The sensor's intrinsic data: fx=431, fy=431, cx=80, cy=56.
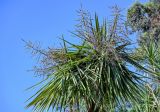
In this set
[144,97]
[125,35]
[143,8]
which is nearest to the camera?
[125,35]

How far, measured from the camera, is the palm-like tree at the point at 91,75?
5207mm

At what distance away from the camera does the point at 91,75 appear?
17.3 ft

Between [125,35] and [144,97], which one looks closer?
[125,35]

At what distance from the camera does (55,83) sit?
5336 mm

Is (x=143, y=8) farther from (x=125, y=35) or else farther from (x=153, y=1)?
(x=125, y=35)

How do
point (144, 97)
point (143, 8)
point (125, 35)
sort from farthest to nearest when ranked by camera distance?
point (143, 8) < point (144, 97) < point (125, 35)

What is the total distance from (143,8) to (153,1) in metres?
0.46

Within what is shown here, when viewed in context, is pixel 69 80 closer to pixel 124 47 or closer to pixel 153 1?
pixel 124 47

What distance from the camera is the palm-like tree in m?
5.21

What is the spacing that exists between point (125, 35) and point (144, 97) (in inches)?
35.9

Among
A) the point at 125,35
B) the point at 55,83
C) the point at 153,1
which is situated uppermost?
the point at 153,1

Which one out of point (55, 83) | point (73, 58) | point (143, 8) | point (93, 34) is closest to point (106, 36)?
point (93, 34)

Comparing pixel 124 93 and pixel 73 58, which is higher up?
pixel 73 58

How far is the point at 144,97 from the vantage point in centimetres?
555
